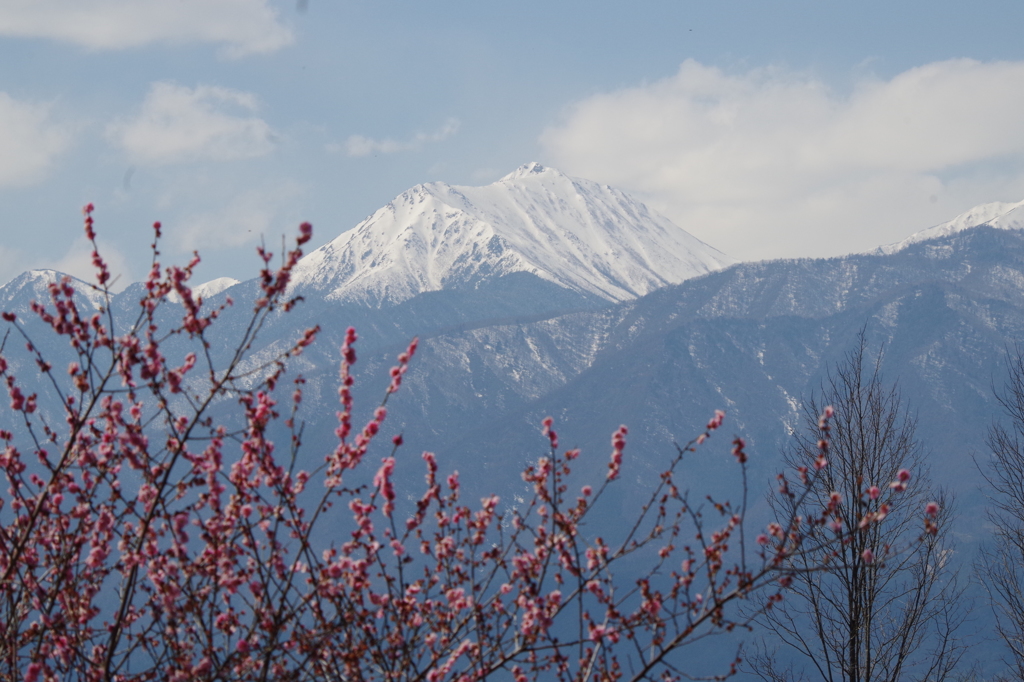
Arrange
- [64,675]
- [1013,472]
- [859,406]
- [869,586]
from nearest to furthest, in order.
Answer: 1. [64,675]
2. [869,586]
3. [859,406]
4. [1013,472]

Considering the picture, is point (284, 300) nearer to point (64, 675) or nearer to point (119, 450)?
point (119, 450)

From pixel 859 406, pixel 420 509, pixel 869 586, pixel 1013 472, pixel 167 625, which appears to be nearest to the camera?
pixel 167 625

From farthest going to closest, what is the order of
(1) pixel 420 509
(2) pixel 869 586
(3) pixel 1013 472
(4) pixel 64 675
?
(3) pixel 1013 472 → (2) pixel 869 586 → (1) pixel 420 509 → (4) pixel 64 675

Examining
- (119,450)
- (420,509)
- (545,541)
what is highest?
(119,450)

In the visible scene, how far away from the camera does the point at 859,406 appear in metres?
18.8

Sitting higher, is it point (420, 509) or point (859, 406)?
point (859, 406)

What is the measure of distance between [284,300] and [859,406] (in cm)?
1476

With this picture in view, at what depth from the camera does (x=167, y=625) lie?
6.66 meters

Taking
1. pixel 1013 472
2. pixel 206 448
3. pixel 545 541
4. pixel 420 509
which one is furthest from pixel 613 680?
pixel 1013 472

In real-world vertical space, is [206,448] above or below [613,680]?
above

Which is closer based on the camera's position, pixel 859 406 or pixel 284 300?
pixel 284 300

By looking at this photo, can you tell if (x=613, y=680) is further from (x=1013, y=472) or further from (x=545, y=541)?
(x=1013, y=472)

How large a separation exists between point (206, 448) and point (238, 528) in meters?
0.65

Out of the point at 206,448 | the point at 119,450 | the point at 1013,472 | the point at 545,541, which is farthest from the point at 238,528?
the point at 1013,472
